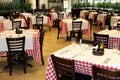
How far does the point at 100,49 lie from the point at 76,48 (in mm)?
486

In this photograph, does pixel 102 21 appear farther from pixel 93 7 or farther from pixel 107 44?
pixel 107 44

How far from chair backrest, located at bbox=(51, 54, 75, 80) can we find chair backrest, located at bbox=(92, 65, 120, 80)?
0.37 meters

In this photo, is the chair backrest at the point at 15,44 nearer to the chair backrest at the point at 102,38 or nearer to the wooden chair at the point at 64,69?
the chair backrest at the point at 102,38

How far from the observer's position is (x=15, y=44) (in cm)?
476

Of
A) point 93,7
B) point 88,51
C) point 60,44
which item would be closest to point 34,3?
point 93,7

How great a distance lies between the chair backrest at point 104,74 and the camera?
244 centimetres

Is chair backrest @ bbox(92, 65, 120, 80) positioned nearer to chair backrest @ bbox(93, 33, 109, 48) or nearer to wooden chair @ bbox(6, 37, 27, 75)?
chair backrest @ bbox(93, 33, 109, 48)

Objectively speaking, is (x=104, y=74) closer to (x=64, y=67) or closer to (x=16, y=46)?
(x=64, y=67)

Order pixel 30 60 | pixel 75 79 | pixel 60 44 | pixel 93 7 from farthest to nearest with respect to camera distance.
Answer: pixel 93 7
pixel 60 44
pixel 30 60
pixel 75 79

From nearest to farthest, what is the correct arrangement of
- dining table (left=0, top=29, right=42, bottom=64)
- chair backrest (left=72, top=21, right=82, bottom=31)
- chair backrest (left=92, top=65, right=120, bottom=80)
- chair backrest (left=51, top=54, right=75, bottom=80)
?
1. chair backrest (left=92, top=65, right=120, bottom=80)
2. chair backrest (left=51, top=54, right=75, bottom=80)
3. dining table (left=0, top=29, right=42, bottom=64)
4. chair backrest (left=72, top=21, right=82, bottom=31)

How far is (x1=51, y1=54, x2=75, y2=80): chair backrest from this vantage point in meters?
2.85

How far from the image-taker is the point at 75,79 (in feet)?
10.2
